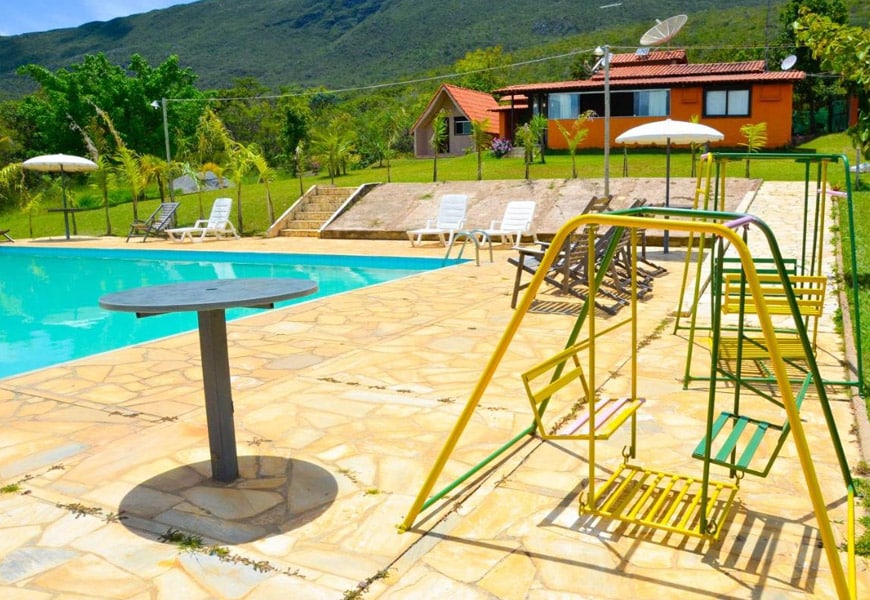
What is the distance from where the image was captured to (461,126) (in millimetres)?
36188

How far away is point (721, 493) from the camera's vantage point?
347cm

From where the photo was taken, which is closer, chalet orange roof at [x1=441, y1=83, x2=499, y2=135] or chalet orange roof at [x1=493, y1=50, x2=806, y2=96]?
chalet orange roof at [x1=493, y1=50, x2=806, y2=96]

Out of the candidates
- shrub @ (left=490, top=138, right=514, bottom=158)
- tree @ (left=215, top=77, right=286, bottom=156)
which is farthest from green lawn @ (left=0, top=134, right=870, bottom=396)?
tree @ (left=215, top=77, right=286, bottom=156)

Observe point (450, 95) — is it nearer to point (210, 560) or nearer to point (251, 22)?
point (210, 560)

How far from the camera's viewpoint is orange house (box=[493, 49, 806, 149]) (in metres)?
26.4

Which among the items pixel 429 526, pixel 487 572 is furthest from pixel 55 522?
pixel 487 572

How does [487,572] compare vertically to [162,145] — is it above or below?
below

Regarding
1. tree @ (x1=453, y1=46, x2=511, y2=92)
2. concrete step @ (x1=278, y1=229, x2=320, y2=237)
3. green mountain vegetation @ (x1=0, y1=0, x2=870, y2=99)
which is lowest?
concrete step @ (x1=278, y1=229, x2=320, y2=237)

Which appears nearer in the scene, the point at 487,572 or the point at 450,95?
the point at 487,572

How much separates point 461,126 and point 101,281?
25025 millimetres

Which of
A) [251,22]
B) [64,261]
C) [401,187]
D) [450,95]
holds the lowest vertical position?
[64,261]

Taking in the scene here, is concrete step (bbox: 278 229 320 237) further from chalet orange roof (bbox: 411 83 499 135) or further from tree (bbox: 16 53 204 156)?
tree (bbox: 16 53 204 156)

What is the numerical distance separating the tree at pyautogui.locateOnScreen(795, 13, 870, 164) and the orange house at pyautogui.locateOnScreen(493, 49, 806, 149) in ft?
61.7

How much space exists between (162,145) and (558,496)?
44.1m
